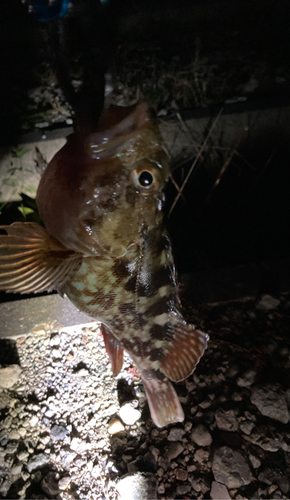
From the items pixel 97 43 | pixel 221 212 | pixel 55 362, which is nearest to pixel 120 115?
pixel 97 43

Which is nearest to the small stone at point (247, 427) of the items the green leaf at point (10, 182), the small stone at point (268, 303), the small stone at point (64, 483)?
the small stone at point (268, 303)

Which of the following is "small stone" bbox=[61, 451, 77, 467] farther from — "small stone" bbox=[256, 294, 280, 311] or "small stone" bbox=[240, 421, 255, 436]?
"small stone" bbox=[256, 294, 280, 311]

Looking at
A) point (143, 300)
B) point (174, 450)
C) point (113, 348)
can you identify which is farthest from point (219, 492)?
point (143, 300)

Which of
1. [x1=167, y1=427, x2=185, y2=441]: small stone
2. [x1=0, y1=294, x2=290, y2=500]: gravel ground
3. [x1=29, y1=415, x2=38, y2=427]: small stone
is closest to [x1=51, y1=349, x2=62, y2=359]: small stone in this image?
[x1=0, y1=294, x2=290, y2=500]: gravel ground

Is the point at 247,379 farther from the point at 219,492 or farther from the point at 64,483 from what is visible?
the point at 64,483

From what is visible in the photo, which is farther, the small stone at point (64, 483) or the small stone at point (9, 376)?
the small stone at point (9, 376)

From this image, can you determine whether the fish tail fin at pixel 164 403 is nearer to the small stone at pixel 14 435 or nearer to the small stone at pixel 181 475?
the small stone at pixel 181 475
